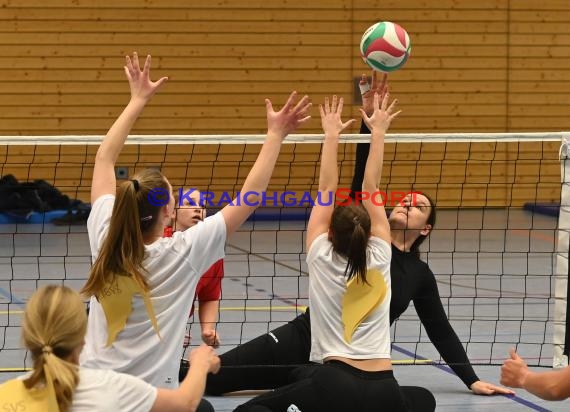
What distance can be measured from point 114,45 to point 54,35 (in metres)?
0.85

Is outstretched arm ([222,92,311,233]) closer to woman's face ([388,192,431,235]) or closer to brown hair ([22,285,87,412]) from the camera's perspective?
brown hair ([22,285,87,412])

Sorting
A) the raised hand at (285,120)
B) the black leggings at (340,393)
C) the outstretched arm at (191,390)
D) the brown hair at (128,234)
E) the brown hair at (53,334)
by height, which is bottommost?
the black leggings at (340,393)

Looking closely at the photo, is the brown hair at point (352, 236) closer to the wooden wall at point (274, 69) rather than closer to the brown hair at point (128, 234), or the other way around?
the brown hair at point (128, 234)

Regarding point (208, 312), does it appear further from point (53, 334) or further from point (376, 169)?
point (53, 334)

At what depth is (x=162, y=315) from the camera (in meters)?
3.52

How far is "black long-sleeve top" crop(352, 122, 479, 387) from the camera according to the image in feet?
16.8

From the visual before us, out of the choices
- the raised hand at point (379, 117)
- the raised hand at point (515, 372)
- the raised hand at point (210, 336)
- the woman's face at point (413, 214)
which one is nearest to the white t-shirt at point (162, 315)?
the raised hand at point (515, 372)

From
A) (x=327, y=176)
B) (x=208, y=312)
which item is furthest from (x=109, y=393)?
(x=208, y=312)

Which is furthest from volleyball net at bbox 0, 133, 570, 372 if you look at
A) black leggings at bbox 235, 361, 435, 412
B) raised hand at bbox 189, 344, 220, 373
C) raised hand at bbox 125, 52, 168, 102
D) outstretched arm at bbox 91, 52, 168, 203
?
raised hand at bbox 189, 344, 220, 373

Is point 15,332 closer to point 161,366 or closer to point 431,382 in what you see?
point 431,382

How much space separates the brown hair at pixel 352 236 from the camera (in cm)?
413

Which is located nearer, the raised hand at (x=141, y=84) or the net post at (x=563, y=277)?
the raised hand at (x=141, y=84)

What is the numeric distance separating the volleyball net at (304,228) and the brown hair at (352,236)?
99cm

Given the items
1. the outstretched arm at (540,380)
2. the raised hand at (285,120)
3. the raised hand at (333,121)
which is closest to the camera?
the outstretched arm at (540,380)
